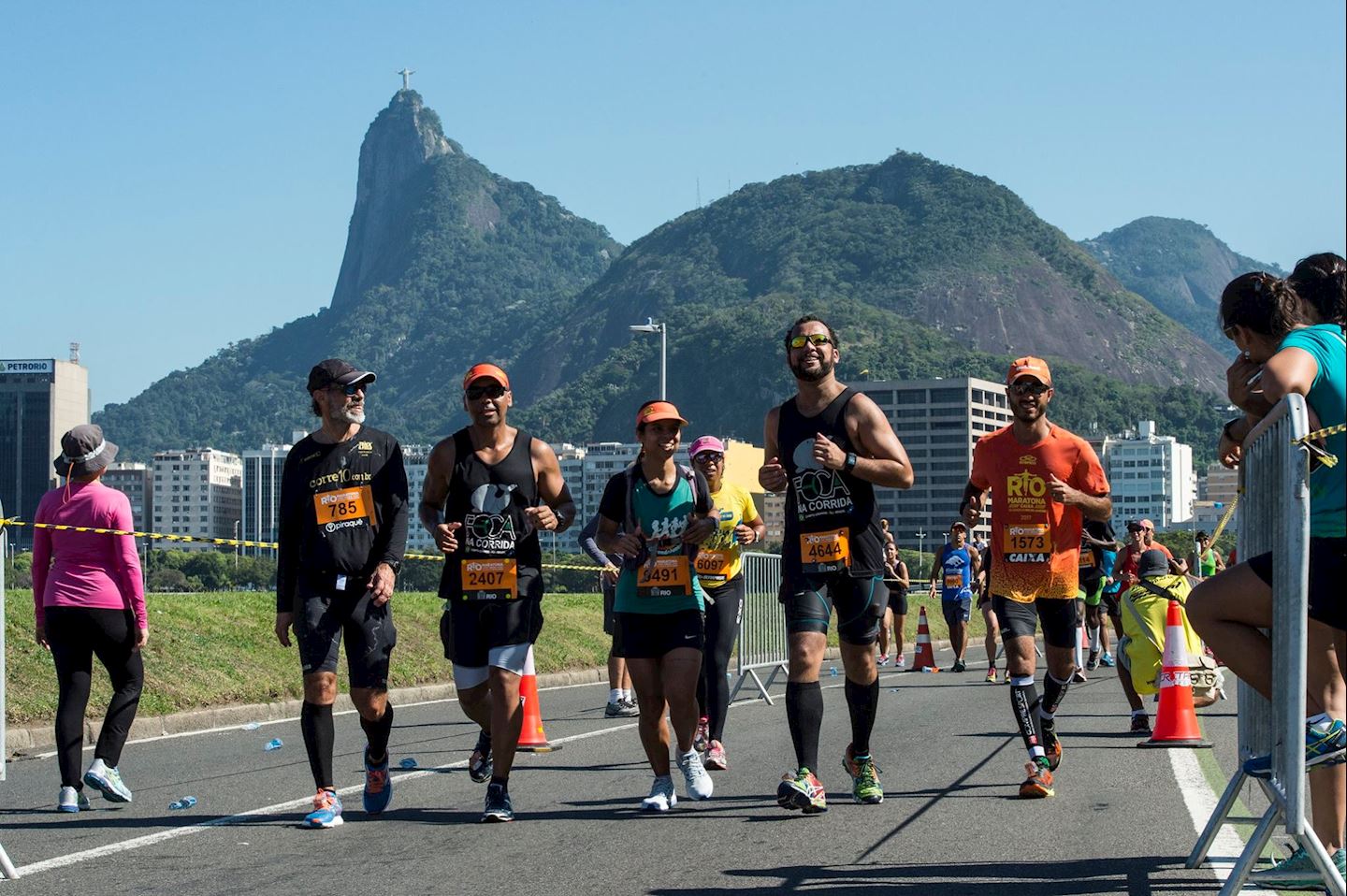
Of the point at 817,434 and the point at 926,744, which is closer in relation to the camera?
the point at 817,434

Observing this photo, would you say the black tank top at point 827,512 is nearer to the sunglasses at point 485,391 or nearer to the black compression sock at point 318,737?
the sunglasses at point 485,391

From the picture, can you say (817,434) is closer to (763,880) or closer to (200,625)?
(763,880)

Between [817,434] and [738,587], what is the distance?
3.20 meters

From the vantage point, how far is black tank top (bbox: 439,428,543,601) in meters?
8.19

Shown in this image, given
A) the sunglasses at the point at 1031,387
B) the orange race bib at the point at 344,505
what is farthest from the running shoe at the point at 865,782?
the orange race bib at the point at 344,505

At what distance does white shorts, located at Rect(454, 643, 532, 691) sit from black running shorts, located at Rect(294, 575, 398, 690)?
37cm

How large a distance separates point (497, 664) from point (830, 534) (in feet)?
5.32

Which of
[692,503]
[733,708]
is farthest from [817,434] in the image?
[733,708]

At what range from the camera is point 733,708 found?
15680 mm

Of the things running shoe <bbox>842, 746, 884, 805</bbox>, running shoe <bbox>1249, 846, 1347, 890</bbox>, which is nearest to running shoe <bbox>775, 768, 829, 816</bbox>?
running shoe <bbox>842, 746, 884, 805</bbox>

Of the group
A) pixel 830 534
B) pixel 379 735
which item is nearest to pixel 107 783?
pixel 379 735

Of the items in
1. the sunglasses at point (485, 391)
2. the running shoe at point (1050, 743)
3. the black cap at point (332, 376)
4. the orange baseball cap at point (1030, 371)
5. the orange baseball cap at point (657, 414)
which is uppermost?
the orange baseball cap at point (1030, 371)

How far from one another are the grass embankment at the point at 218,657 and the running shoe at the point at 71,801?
157 inches

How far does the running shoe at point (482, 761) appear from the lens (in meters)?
9.38
